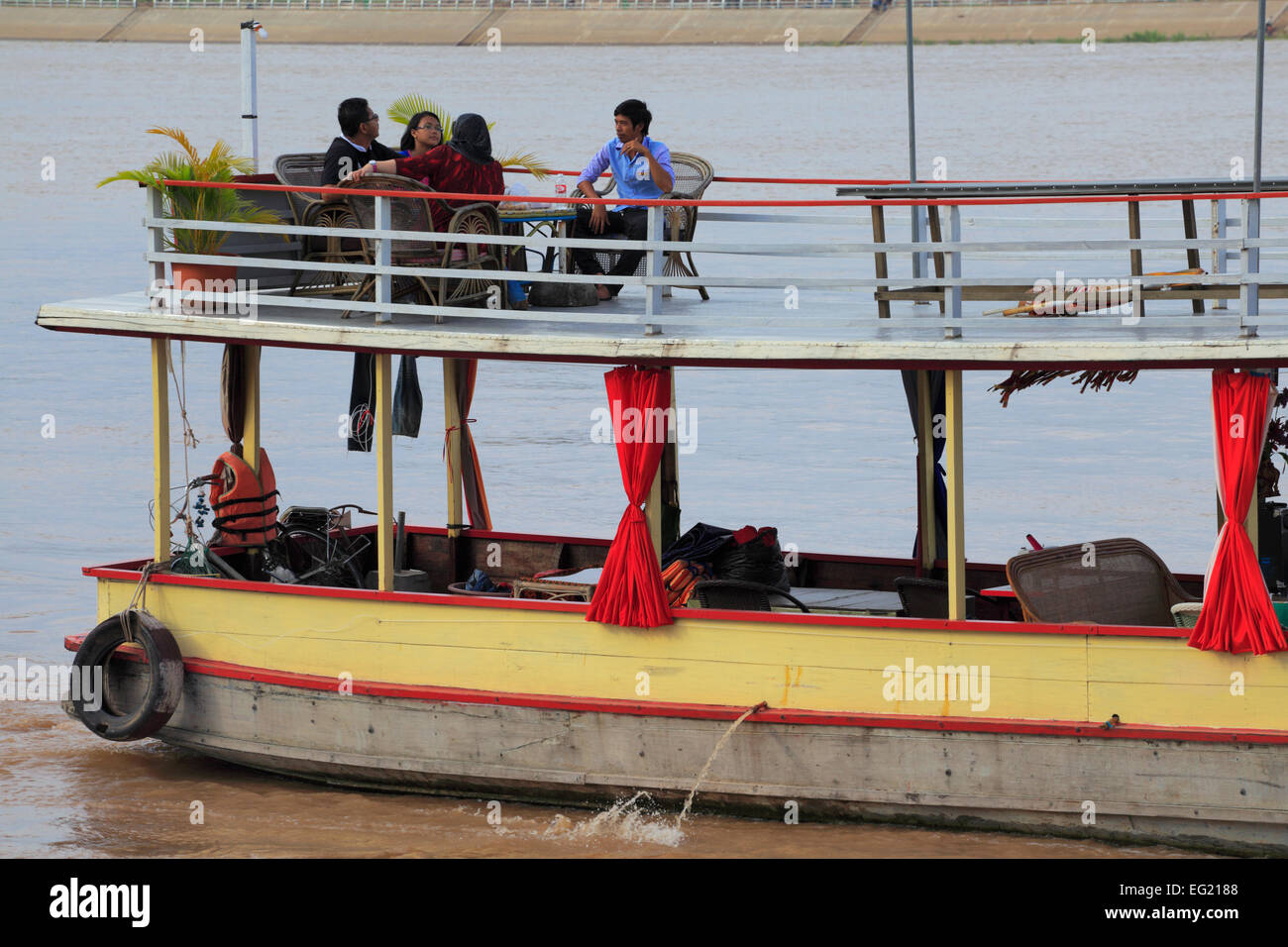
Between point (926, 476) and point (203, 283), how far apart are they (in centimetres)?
429

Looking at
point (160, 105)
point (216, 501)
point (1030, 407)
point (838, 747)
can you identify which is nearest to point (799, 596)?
point (838, 747)

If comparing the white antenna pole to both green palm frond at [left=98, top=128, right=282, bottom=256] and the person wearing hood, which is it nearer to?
green palm frond at [left=98, top=128, right=282, bottom=256]

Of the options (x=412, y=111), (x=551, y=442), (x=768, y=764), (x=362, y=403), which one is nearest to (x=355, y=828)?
(x=768, y=764)

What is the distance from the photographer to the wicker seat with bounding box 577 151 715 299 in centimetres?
1191

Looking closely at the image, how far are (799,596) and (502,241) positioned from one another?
2.82m

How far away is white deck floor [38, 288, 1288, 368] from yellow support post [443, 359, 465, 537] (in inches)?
57.6

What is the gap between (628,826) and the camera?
425 inches

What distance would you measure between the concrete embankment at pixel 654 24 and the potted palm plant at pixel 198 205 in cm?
7240

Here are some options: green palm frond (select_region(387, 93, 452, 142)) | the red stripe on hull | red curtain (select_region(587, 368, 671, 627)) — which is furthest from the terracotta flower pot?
red curtain (select_region(587, 368, 671, 627))

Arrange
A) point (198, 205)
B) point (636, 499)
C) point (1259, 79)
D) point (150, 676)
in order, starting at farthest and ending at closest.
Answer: point (150, 676) → point (198, 205) → point (636, 499) → point (1259, 79)

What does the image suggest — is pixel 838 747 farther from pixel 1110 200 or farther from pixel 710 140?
pixel 710 140

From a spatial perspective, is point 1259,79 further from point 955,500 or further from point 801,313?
point 801,313

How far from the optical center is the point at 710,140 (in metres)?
49.9

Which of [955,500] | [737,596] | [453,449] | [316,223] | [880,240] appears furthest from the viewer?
[453,449]
